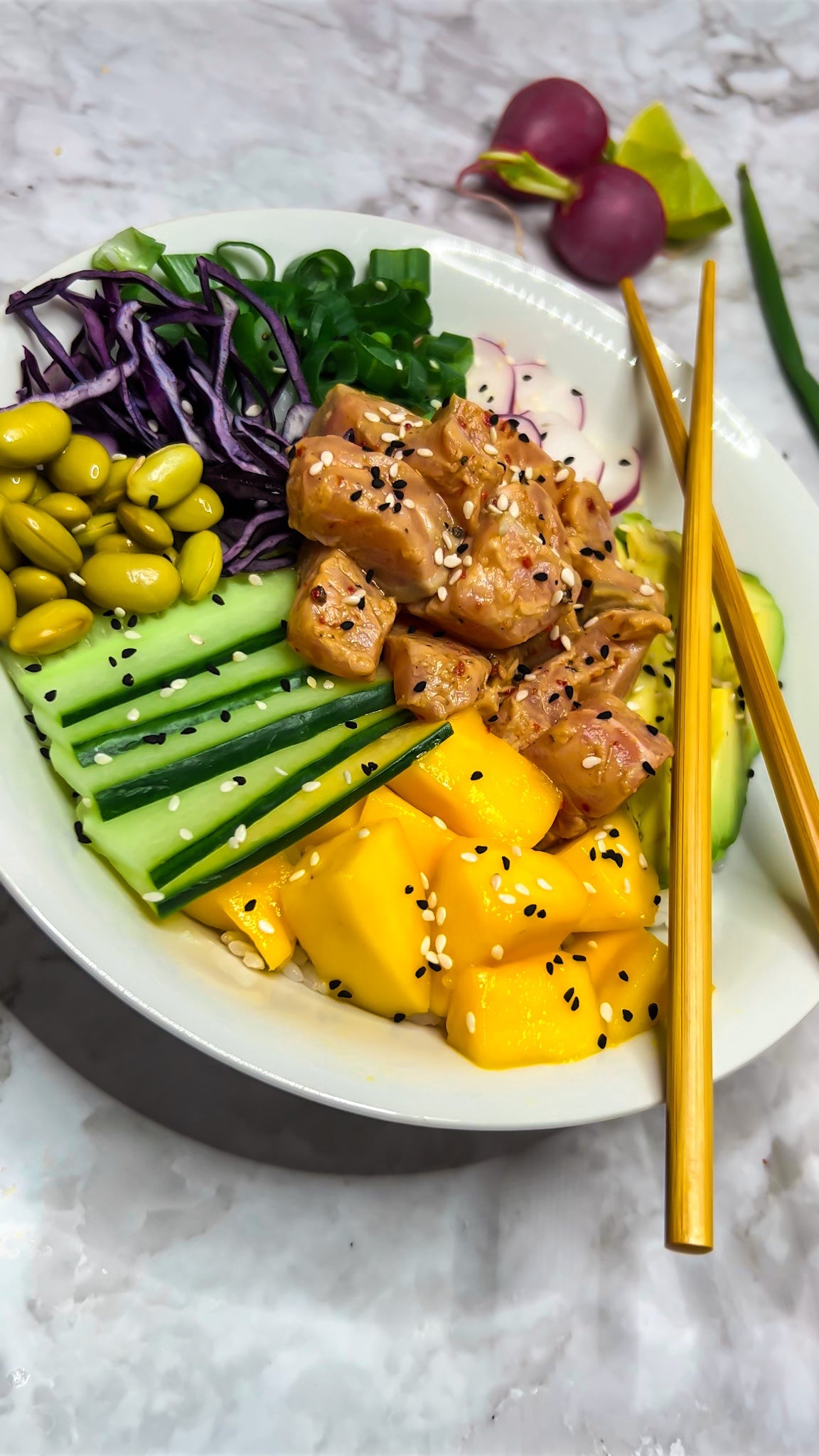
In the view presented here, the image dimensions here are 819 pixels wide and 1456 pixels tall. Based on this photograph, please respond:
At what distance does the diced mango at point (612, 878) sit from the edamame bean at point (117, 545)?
1.17 meters

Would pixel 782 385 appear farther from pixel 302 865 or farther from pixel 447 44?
pixel 302 865

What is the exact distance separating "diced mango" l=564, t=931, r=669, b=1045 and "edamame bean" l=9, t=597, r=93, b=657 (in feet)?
4.14

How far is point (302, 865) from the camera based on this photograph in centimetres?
213

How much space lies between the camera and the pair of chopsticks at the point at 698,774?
184cm

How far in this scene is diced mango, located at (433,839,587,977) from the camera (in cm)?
201

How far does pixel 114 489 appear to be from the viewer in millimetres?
2248

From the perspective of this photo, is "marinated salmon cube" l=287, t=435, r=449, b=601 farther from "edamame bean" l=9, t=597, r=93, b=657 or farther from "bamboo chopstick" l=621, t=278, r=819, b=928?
"bamboo chopstick" l=621, t=278, r=819, b=928

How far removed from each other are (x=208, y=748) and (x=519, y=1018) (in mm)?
859

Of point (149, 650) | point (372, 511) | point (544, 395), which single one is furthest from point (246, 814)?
point (544, 395)

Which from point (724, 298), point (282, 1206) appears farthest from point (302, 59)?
point (282, 1206)

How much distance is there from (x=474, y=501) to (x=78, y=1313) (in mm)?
2064

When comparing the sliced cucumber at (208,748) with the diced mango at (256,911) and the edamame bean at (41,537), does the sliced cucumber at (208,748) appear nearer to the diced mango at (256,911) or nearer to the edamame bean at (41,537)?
the diced mango at (256,911)

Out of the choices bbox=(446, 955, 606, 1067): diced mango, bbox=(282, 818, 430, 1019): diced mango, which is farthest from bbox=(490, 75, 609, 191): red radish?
bbox=(446, 955, 606, 1067): diced mango

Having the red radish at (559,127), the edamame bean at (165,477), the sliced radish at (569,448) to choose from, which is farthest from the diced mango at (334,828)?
the red radish at (559,127)
